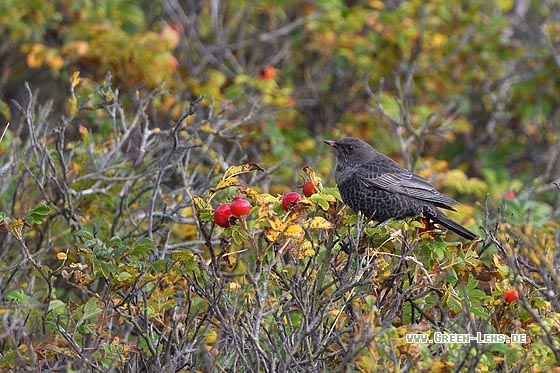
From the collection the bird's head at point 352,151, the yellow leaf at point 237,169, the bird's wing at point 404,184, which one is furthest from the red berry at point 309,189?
the bird's head at point 352,151

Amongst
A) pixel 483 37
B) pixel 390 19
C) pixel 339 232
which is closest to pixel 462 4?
pixel 483 37

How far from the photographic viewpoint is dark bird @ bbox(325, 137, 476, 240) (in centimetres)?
479

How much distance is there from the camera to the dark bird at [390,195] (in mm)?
4789

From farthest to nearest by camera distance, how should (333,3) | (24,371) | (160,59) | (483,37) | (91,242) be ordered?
(483,37)
(333,3)
(160,59)
(91,242)
(24,371)

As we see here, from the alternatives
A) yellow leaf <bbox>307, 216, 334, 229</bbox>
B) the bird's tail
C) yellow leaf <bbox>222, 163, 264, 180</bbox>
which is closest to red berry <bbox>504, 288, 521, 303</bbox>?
yellow leaf <bbox>307, 216, 334, 229</bbox>

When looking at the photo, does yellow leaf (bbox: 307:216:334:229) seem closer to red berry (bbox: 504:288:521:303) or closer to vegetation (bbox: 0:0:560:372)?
vegetation (bbox: 0:0:560:372)

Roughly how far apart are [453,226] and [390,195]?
36cm

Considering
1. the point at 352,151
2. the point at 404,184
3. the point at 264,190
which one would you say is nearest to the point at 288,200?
the point at 404,184

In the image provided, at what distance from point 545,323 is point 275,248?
3.43 ft

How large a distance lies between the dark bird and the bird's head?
124mm

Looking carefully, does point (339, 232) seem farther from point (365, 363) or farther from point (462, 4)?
point (462, 4)

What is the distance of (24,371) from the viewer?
359 cm

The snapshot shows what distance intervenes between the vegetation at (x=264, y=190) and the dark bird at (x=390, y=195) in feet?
0.55

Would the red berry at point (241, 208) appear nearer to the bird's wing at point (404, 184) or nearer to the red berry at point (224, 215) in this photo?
the red berry at point (224, 215)
